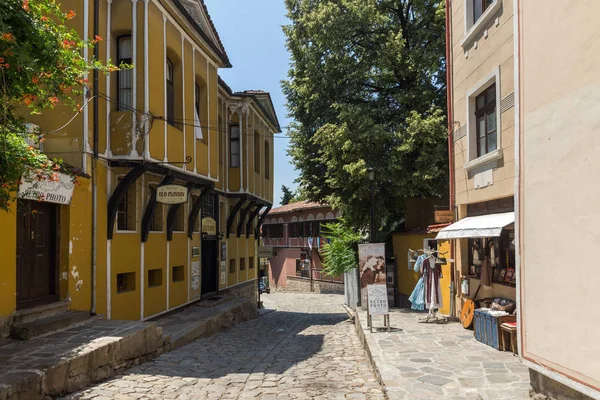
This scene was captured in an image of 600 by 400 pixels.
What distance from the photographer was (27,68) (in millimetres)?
4934

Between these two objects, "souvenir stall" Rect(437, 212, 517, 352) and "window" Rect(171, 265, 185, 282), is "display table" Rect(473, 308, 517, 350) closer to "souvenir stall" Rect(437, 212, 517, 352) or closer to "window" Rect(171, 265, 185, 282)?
"souvenir stall" Rect(437, 212, 517, 352)

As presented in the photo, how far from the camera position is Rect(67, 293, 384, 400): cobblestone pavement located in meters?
6.48

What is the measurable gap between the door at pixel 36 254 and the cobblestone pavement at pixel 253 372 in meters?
2.33

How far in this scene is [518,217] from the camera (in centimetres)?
599

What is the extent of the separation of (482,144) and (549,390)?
20.9ft

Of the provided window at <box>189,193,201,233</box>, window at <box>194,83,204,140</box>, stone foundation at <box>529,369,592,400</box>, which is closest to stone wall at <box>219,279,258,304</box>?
window at <box>189,193,201,233</box>

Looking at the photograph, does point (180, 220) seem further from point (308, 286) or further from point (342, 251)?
point (308, 286)

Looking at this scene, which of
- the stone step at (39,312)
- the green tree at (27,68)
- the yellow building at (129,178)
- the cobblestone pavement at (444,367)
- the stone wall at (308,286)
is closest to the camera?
the green tree at (27,68)

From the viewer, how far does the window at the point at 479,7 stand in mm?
10407

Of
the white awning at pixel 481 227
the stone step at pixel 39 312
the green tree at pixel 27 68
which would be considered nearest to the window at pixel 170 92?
the stone step at pixel 39 312

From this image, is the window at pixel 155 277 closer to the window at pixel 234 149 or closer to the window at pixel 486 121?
the window at pixel 234 149

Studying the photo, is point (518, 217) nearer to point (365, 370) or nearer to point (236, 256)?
point (365, 370)

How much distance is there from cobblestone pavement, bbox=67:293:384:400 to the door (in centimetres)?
233

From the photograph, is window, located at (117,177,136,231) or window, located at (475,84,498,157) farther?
window, located at (117,177,136,231)
